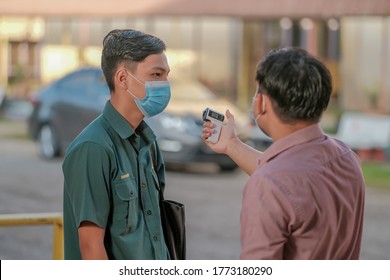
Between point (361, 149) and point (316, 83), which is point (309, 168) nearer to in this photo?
point (316, 83)

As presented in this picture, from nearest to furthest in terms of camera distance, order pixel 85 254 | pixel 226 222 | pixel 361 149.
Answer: pixel 85 254 → pixel 226 222 → pixel 361 149

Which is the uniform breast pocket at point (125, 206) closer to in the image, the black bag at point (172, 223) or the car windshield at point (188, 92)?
the black bag at point (172, 223)

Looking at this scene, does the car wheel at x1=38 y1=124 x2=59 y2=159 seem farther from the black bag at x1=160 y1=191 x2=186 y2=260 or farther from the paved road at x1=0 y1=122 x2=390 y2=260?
the black bag at x1=160 y1=191 x2=186 y2=260

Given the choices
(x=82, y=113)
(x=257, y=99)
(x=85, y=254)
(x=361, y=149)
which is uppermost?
(x=257, y=99)

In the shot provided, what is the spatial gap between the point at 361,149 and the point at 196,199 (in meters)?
6.06

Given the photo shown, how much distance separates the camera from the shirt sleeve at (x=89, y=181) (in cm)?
327

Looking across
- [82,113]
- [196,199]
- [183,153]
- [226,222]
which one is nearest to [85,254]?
[226,222]

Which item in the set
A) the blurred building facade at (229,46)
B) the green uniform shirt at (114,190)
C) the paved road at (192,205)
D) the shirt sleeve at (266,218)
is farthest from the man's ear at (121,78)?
the blurred building facade at (229,46)

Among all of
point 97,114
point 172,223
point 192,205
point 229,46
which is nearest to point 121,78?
point 172,223

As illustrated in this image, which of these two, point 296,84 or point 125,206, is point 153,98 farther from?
point 296,84

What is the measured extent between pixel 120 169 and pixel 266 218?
0.88 meters

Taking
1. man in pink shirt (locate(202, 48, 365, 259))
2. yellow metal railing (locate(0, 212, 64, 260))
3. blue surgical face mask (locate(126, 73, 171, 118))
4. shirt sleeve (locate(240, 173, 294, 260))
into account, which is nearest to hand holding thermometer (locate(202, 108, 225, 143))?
blue surgical face mask (locate(126, 73, 171, 118))

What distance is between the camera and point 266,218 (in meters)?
2.63

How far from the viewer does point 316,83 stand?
273 centimetres
